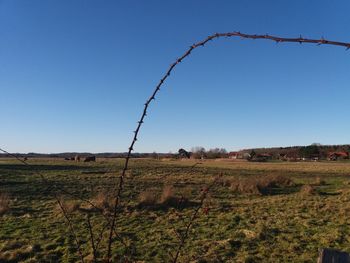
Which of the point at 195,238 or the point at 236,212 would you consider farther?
the point at 236,212

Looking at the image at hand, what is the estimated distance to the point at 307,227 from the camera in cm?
1035

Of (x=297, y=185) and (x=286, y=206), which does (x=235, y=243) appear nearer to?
(x=286, y=206)

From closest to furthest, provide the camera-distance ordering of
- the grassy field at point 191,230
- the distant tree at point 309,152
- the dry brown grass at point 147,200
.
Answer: the grassy field at point 191,230, the dry brown grass at point 147,200, the distant tree at point 309,152

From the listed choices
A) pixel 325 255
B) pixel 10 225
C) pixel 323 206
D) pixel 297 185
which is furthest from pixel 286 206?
pixel 325 255

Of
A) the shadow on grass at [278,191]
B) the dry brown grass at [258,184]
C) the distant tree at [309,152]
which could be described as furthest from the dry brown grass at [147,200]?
the distant tree at [309,152]

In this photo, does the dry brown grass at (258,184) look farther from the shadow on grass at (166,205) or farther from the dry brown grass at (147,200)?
the dry brown grass at (147,200)

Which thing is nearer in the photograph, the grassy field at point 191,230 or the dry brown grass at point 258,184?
the grassy field at point 191,230

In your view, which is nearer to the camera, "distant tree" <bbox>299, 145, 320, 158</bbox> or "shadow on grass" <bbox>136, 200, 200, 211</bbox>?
"shadow on grass" <bbox>136, 200, 200, 211</bbox>

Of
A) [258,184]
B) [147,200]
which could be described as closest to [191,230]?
[147,200]

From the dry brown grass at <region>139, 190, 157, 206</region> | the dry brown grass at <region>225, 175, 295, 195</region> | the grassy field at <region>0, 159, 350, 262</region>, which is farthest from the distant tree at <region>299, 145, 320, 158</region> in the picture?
the dry brown grass at <region>139, 190, 157, 206</region>

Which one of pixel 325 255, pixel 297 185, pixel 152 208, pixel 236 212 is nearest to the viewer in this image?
pixel 325 255

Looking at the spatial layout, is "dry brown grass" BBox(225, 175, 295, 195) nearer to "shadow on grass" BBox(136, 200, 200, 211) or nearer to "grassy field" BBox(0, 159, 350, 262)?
"grassy field" BBox(0, 159, 350, 262)

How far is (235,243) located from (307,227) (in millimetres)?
2646

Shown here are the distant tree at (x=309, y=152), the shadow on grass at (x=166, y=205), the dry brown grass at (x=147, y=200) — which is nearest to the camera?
the shadow on grass at (x=166, y=205)
